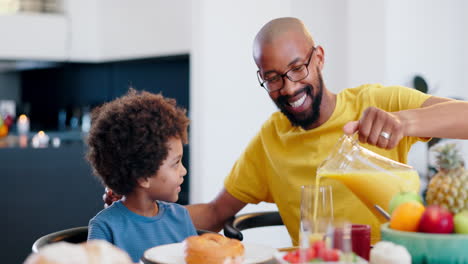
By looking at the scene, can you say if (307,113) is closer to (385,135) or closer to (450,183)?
(385,135)

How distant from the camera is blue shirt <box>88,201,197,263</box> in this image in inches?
56.4

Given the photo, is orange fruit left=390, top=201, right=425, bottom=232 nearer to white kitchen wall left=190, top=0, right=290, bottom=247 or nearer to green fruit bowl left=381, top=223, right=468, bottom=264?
green fruit bowl left=381, top=223, right=468, bottom=264

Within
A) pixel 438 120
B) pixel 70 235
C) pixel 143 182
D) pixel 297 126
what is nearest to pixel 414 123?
pixel 438 120

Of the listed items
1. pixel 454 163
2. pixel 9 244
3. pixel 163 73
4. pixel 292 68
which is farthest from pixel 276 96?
pixel 163 73

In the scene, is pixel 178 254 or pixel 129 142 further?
pixel 129 142

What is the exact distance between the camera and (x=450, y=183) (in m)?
1.09

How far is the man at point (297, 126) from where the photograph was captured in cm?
177

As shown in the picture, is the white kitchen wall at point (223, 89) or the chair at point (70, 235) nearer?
the chair at point (70, 235)

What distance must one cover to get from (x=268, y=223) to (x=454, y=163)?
92 centimetres

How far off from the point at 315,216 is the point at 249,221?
34.0 inches

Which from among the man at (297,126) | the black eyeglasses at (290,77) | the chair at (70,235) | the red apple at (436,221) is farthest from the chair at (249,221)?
the red apple at (436,221)

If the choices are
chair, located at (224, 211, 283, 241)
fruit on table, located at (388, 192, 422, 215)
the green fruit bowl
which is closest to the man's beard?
chair, located at (224, 211, 283, 241)

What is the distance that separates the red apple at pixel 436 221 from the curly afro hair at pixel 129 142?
72 centimetres

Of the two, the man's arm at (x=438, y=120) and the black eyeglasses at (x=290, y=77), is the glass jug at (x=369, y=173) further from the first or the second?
the black eyeglasses at (x=290, y=77)
